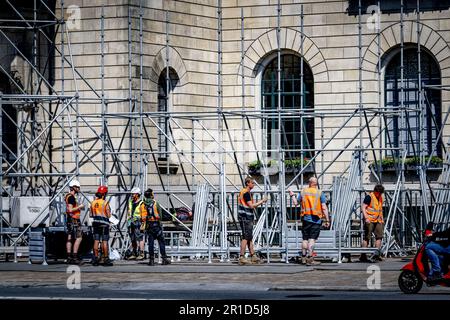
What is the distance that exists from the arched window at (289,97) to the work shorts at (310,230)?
394 inches

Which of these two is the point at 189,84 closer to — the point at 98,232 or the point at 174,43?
the point at 174,43

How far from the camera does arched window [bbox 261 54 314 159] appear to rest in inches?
1550

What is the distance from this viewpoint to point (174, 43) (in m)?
37.8

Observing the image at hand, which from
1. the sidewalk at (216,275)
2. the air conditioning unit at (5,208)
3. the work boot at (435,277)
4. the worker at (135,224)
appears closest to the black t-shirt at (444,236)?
the work boot at (435,277)

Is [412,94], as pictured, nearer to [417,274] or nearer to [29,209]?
[29,209]

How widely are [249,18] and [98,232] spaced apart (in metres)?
11.6

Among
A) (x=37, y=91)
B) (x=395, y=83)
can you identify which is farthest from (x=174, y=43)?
(x=395, y=83)

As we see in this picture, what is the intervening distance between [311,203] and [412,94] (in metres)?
10.5

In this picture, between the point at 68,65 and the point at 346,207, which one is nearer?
the point at 346,207

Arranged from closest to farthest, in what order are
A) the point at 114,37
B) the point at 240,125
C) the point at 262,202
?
the point at 262,202 → the point at 114,37 → the point at 240,125

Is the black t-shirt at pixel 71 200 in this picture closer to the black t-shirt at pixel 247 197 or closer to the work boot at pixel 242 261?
the black t-shirt at pixel 247 197

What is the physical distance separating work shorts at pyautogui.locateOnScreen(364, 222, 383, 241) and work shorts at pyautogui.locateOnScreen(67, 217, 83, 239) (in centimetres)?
678

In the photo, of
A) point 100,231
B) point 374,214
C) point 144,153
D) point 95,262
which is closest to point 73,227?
point 100,231

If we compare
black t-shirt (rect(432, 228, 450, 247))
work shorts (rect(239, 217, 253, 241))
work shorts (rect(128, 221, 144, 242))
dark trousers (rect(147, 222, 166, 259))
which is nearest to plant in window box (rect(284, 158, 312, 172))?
work shorts (rect(128, 221, 144, 242))
